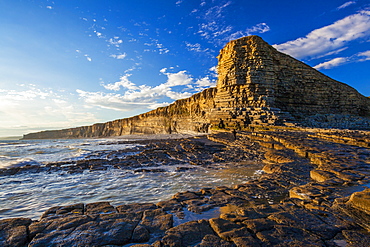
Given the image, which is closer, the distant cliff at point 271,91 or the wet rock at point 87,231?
the wet rock at point 87,231

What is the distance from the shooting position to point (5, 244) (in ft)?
7.85

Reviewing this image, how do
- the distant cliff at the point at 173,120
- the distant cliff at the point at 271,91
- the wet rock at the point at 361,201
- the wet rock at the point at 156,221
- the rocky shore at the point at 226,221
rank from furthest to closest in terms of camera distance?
1. the distant cliff at the point at 173,120
2. the distant cliff at the point at 271,91
3. the wet rock at the point at 156,221
4. the wet rock at the point at 361,201
5. the rocky shore at the point at 226,221

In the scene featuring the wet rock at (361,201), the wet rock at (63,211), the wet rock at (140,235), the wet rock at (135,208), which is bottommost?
the wet rock at (63,211)

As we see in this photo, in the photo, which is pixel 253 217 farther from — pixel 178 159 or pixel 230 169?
pixel 178 159

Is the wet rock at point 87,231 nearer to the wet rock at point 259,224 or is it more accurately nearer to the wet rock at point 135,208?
the wet rock at point 135,208

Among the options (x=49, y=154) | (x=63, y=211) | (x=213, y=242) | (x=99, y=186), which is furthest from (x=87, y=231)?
(x=49, y=154)

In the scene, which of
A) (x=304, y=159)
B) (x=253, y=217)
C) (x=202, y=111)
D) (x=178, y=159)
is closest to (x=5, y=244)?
(x=253, y=217)

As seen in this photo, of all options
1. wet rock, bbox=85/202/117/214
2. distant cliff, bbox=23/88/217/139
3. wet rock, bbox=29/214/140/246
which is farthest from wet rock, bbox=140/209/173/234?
distant cliff, bbox=23/88/217/139

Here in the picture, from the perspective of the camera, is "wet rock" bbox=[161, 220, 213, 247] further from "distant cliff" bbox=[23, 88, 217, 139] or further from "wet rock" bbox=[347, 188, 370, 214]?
"distant cliff" bbox=[23, 88, 217, 139]

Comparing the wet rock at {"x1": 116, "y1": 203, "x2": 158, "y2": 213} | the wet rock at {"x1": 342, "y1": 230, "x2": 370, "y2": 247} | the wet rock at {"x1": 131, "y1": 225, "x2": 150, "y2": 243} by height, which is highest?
the wet rock at {"x1": 342, "y1": 230, "x2": 370, "y2": 247}

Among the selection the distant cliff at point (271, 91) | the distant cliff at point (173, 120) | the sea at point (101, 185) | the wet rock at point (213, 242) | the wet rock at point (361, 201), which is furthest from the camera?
the distant cliff at point (173, 120)

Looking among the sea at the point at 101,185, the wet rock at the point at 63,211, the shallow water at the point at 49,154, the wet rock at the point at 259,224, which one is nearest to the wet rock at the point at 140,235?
the wet rock at the point at 259,224

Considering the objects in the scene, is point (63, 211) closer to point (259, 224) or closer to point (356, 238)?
point (259, 224)

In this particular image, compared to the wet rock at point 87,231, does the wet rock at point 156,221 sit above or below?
below
